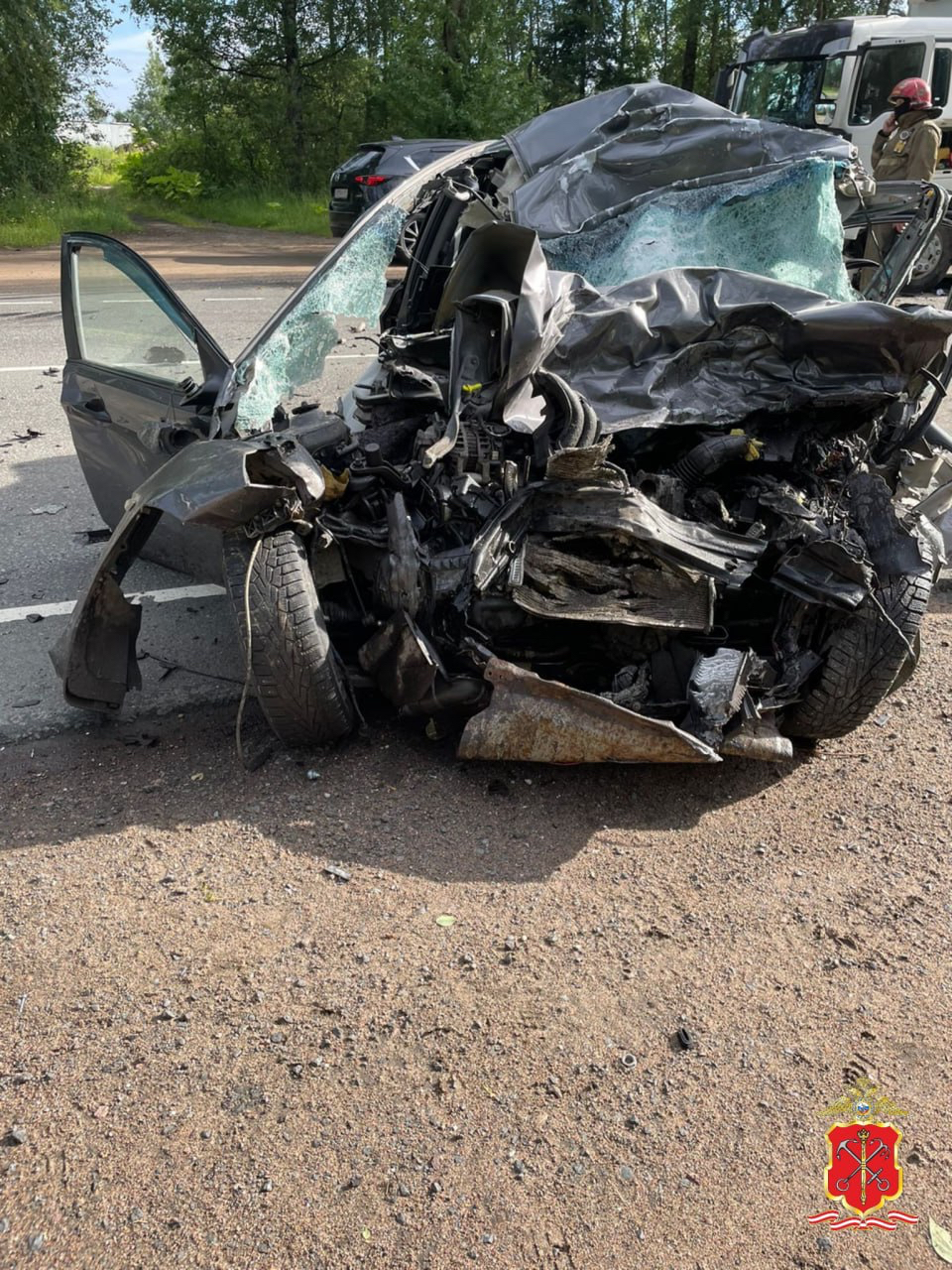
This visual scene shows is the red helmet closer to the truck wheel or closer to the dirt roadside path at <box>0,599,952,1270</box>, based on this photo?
the truck wheel

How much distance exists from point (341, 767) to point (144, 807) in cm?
64

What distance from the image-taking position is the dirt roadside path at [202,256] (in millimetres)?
13203

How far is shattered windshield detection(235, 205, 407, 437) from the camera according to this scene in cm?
371

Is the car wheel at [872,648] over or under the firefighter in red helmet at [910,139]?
under

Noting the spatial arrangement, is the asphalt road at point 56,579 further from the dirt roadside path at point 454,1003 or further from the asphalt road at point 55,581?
the dirt roadside path at point 454,1003

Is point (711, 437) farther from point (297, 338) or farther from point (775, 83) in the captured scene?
point (775, 83)

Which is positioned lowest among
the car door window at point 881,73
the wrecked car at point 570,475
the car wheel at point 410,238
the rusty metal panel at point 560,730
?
the rusty metal panel at point 560,730

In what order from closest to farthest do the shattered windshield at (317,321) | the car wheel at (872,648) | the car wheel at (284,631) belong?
the car wheel at (284,631)
the car wheel at (872,648)
the shattered windshield at (317,321)

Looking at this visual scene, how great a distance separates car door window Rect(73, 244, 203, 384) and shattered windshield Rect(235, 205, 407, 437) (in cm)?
31

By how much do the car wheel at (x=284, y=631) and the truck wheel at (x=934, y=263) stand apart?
3.29 metres

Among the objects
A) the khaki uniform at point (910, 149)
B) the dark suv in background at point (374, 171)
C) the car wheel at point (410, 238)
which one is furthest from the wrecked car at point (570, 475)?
the dark suv in background at point (374, 171)

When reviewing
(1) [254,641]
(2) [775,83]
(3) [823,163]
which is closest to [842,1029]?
(1) [254,641]

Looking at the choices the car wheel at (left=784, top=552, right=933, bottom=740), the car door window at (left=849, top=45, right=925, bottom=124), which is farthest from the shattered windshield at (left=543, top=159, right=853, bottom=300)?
the car door window at (left=849, top=45, right=925, bottom=124)

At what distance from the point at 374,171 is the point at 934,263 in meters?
10.4
